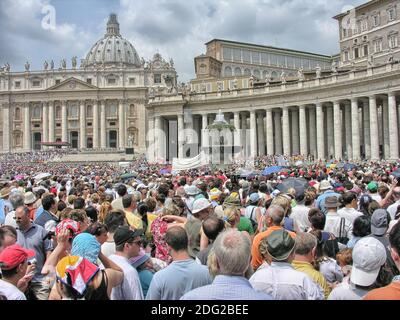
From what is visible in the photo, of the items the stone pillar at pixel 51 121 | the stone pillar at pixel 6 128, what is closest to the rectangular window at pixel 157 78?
the stone pillar at pixel 51 121

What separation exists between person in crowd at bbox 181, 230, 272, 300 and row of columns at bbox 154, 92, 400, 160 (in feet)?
166

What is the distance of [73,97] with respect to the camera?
425 ft

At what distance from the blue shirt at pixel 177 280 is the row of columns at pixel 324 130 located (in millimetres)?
50123

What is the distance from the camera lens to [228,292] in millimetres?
4453

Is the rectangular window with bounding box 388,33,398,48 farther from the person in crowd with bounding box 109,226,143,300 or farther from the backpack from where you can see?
the person in crowd with bounding box 109,226,143,300

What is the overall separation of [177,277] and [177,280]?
0.04 meters

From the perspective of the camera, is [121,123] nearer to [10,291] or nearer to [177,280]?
[177,280]

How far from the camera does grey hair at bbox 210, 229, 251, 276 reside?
15.2 ft

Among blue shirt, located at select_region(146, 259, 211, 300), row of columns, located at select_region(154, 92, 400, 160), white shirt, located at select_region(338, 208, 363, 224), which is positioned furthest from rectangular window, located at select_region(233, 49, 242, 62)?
blue shirt, located at select_region(146, 259, 211, 300)

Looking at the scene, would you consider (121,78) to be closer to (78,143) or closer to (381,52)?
(78,143)

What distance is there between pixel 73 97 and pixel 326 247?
129 metres

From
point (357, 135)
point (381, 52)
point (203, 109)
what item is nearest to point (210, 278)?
point (357, 135)

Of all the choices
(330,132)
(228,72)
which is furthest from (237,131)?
(228,72)

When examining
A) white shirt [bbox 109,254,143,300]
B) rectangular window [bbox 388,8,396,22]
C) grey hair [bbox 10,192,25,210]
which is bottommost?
white shirt [bbox 109,254,143,300]
